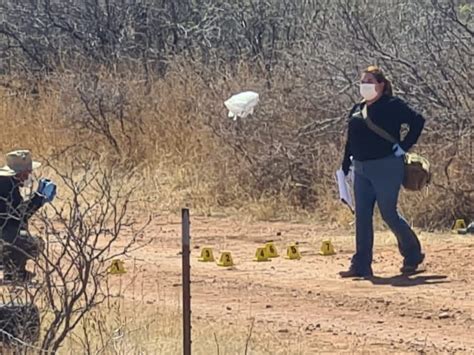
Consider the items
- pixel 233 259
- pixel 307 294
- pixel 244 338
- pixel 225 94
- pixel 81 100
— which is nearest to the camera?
pixel 244 338

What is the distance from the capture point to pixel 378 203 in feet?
37.9

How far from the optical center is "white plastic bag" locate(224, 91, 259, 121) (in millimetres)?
16812

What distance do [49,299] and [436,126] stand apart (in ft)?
28.0

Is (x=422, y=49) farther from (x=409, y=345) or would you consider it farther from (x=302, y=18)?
(x=409, y=345)

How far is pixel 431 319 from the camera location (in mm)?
9859

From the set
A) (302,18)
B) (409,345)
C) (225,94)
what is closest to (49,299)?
(409,345)

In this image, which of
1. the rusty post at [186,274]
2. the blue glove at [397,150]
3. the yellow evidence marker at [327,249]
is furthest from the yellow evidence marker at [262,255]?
the rusty post at [186,274]

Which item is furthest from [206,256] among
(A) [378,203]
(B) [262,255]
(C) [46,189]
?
(C) [46,189]

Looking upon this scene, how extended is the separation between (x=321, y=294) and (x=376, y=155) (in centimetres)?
132

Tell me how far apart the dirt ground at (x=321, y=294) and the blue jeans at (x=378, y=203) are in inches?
9.2

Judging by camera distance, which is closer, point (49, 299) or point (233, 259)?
point (49, 299)

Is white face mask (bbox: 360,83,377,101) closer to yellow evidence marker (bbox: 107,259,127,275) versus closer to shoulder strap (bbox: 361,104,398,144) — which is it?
shoulder strap (bbox: 361,104,398,144)

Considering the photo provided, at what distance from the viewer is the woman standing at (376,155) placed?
11.3 m

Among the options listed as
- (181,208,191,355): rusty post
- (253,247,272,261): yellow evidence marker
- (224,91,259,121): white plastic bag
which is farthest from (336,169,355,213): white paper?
(224,91,259,121): white plastic bag
